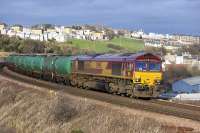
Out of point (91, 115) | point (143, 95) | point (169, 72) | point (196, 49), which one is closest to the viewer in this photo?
point (91, 115)

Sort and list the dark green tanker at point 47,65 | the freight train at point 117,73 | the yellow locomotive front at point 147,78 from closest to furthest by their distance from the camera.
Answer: the yellow locomotive front at point 147,78 → the freight train at point 117,73 → the dark green tanker at point 47,65

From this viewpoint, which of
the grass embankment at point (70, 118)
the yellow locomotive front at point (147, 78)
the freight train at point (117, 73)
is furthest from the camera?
the freight train at point (117, 73)

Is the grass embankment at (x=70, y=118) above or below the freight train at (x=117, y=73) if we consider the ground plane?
below

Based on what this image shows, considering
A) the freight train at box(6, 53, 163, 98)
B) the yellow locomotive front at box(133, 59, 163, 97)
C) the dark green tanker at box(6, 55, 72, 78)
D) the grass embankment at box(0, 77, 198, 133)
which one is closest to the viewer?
the grass embankment at box(0, 77, 198, 133)

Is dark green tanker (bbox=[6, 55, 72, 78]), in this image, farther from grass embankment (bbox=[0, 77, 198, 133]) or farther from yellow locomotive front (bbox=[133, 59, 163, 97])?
grass embankment (bbox=[0, 77, 198, 133])

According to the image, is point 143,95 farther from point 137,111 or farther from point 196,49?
point 196,49

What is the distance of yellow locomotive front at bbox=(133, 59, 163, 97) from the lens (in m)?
36.9

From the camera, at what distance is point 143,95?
36.8m

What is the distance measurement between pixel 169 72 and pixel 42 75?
30.9 metres

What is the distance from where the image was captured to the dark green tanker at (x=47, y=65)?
5611 centimetres

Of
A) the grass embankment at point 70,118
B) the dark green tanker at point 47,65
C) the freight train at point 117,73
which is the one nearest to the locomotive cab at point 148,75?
the freight train at point 117,73

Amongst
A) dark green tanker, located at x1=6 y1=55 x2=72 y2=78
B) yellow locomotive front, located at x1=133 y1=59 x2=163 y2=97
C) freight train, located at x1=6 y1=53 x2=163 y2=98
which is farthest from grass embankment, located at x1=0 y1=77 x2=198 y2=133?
dark green tanker, located at x1=6 y1=55 x2=72 y2=78

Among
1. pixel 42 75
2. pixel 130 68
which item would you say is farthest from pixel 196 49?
pixel 130 68

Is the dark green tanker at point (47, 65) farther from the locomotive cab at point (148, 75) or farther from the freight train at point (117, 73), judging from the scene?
the locomotive cab at point (148, 75)
